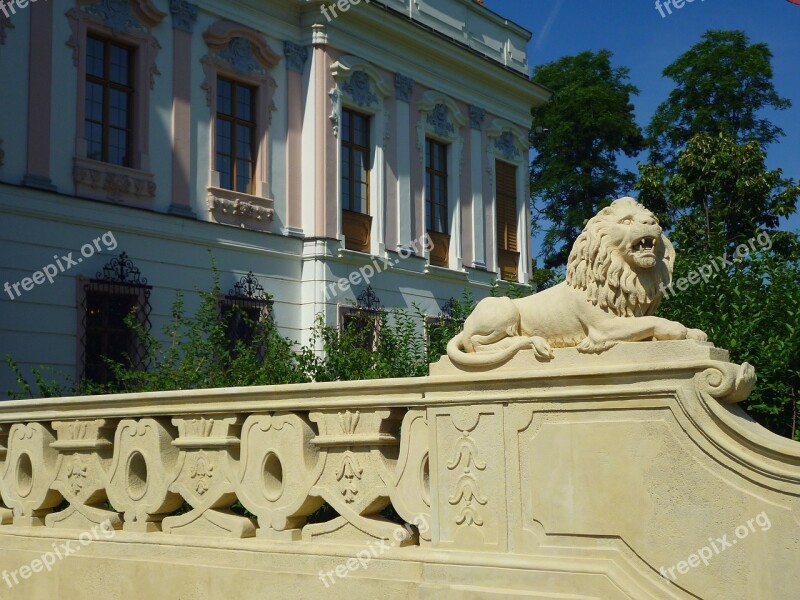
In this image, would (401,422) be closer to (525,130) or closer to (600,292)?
(600,292)

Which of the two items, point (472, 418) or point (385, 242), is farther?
point (385, 242)

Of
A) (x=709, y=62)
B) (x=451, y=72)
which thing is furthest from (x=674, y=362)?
(x=709, y=62)

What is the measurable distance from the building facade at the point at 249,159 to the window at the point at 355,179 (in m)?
0.04

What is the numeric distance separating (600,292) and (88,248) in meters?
13.4

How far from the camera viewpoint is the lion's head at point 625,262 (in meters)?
4.76

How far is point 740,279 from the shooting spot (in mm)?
7957

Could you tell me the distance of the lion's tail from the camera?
482 cm

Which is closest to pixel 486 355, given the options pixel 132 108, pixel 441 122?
pixel 132 108

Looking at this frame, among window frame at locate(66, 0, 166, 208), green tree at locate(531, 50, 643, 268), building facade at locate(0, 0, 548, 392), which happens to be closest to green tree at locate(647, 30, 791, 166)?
green tree at locate(531, 50, 643, 268)

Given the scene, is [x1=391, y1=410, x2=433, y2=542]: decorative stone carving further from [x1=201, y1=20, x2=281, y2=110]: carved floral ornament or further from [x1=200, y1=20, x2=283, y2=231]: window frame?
[x1=201, y1=20, x2=281, y2=110]: carved floral ornament

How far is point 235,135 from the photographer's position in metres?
20.0

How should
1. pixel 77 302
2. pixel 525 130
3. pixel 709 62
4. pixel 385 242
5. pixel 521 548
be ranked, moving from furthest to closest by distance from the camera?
pixel 709 62 → pixel 525 130 → pixel 385 242 → pixel 77 302 → pixel 521 548

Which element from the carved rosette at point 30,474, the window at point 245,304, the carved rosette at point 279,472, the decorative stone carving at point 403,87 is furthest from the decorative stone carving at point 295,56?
the carved rosette at point 279,472

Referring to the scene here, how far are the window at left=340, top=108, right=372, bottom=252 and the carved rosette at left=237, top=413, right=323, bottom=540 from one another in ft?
52.6
